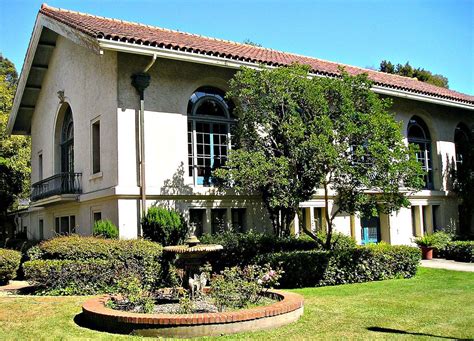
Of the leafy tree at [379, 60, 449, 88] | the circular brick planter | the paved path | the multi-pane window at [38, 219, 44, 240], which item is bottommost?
the paved path

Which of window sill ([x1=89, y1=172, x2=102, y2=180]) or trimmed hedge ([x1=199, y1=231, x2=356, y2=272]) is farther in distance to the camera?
window sill ([x1=89, y1=172, x2=102, y2=180])

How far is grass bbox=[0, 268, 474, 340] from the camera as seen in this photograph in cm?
852

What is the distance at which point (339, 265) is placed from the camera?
46.4 feet

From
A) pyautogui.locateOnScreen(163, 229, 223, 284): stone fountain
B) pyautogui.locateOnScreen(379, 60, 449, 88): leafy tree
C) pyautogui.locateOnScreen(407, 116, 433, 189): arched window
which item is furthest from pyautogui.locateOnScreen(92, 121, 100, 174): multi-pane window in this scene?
pyautogui.locateOnScreen(379, 60, 449, 88): leafy tree

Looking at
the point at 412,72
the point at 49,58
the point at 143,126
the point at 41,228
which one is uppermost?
the point at 412,72

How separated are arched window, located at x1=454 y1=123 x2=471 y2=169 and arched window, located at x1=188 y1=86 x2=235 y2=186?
13023 mm

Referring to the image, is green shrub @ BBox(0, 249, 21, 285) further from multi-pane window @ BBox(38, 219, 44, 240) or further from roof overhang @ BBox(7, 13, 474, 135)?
multi-pane window @ BBox(38, 219, 44, 240)

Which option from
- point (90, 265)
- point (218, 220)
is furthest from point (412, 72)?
point (90, 265)

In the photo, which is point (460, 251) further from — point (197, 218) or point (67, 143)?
point (67, 143)

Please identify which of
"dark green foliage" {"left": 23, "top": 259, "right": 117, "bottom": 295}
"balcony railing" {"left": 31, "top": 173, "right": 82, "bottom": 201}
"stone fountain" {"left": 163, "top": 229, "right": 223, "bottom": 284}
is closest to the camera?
"stone fountain" {"left": 163, "top": 229, "right": 223, "bottom": 284}

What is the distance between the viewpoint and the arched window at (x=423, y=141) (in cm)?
2378

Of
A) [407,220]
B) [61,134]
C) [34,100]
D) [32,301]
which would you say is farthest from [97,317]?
[34,100]

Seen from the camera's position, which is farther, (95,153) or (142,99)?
(95,153)

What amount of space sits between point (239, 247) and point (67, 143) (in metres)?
10.9
